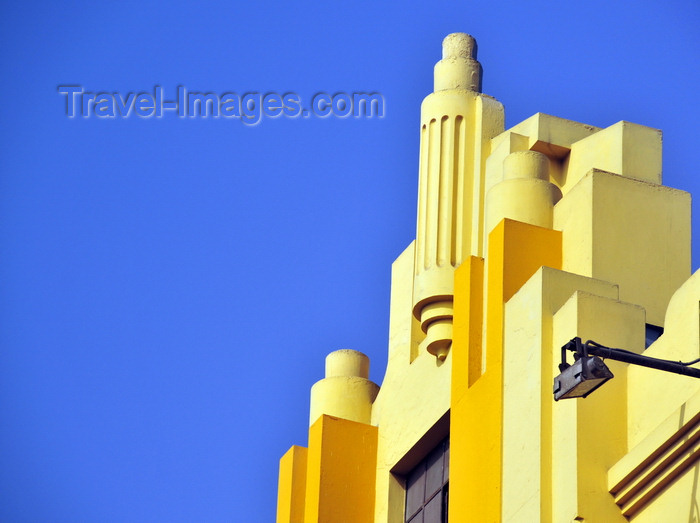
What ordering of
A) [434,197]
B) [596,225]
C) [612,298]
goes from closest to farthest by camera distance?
[612,298], [596,225], [434,197]

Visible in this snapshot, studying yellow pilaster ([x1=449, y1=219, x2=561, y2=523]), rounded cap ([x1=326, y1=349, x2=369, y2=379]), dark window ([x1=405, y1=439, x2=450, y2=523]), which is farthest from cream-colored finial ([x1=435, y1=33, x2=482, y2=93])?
dark window ([x1=405, y1=439, x2=450, y2=523])

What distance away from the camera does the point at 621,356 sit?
507 inches

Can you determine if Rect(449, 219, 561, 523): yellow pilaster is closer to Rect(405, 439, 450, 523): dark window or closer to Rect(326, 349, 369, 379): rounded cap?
Rect(405, 439, 450, 523): dark window

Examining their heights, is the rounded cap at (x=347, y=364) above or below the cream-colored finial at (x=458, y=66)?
below

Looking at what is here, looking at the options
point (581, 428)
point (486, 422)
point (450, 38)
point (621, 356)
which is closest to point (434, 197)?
point (450, 38)

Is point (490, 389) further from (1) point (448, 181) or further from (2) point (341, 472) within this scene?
(2) point (341, 472)

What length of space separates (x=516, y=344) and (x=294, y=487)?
638 centimetres

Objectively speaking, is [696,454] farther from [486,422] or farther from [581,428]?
[486,422]

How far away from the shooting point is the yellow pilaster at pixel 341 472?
1975 cm

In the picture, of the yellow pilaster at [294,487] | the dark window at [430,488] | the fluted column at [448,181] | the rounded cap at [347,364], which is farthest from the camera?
the rounded cap at [347,364]

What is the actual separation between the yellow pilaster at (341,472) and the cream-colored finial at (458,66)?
4375 millimetres

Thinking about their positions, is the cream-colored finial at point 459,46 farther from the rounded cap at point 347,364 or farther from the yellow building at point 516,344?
the rounded cap at point 347,364

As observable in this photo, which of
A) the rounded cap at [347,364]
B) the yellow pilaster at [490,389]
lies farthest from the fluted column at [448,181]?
the rounded cap at [347,364]

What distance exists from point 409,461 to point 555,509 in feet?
16.0
